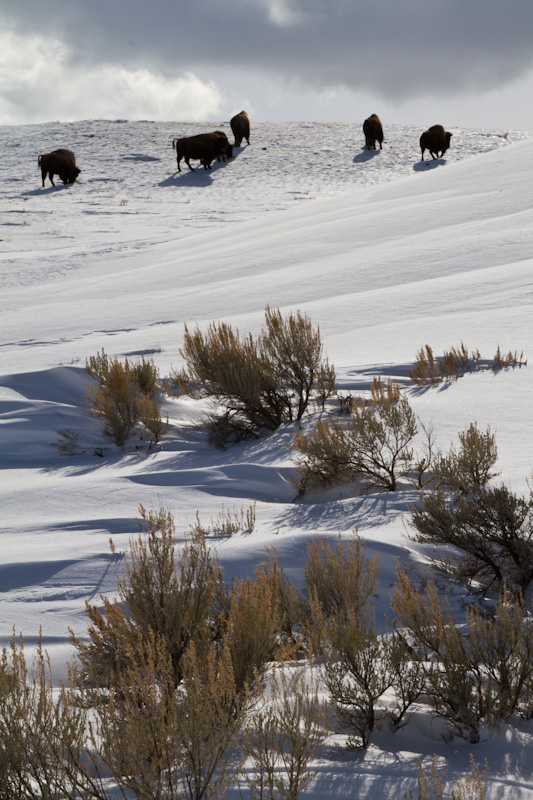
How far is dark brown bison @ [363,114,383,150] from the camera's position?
29375 mm

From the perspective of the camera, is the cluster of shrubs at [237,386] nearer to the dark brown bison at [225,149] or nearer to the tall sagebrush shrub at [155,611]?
the tall sagebrush shrub at [155,611]

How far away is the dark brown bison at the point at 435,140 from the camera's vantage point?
27.3 meters

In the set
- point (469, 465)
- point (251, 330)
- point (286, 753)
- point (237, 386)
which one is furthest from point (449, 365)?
point (286, 753)

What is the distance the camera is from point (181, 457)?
221 inches

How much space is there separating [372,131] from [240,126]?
5923 mm

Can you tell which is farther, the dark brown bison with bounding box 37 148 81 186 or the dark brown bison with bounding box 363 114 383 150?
the dark brown bison with bounding box 363 114 383 150

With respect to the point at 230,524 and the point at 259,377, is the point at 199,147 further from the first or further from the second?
the point at 230,524

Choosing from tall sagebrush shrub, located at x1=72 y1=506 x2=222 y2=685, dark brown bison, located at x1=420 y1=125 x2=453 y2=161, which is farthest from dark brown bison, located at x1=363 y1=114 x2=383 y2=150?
tall sagebrush shrub, located at x1=72 y1=506 x2=222 y2=685

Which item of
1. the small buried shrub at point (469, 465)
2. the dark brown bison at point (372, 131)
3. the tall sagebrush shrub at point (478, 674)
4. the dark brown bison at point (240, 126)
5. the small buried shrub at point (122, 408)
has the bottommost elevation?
the tall sagebrush shrub at point (478, 674)

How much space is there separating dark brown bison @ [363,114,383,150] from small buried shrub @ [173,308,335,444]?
25739 mm

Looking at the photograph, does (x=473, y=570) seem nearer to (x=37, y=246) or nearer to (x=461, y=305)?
(x=461, y=305)

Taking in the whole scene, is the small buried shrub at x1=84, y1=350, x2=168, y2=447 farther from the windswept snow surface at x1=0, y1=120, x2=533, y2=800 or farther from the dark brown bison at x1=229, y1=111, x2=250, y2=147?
the dark brown bison at x1=229, y1=111, x2=250, y2=147

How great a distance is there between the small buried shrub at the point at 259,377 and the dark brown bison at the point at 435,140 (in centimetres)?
2385

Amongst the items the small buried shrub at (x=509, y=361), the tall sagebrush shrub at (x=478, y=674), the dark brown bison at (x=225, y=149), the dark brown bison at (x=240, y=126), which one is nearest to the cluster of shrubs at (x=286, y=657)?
the tall sagebrush shrub at (x=478, y=674)
